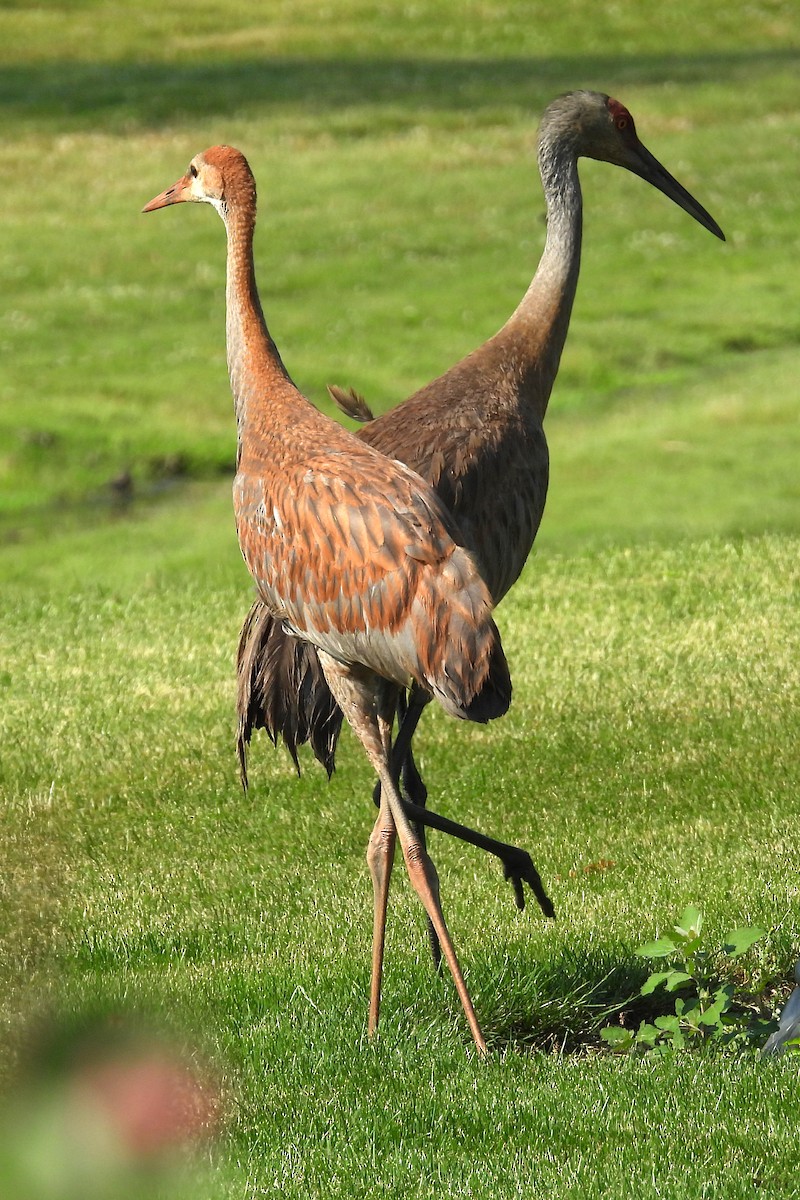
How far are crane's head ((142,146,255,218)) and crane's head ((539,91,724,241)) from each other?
3.93 feet

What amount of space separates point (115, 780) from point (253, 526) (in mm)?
3521

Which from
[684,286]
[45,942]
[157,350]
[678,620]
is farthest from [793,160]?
[45,942]

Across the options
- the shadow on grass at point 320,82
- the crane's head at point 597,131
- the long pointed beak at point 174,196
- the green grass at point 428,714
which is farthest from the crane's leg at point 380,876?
the shadow on grass at point 320,82

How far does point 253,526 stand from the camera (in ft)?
15.4

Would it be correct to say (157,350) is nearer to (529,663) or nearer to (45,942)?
(529,663)

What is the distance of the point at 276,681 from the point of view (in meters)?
5.56

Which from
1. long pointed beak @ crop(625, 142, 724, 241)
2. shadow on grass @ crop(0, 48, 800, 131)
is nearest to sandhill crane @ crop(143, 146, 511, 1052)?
long pointed beak @ crop(625, 142, 724, 241)

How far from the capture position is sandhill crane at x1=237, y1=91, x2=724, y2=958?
16.5 feet

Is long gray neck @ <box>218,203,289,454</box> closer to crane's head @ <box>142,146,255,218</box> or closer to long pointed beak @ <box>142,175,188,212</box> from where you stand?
crane's head @ <box>142,146,255,218</box>

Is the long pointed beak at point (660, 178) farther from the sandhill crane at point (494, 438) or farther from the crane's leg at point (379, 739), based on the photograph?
the crane's leg at point (379, 739)

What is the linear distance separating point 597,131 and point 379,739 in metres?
2.72

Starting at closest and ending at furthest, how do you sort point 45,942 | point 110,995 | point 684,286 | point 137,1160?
point 137,1160 < point 45,942 < point 110,995 < point 684,286

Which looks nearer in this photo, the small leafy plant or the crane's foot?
the small leafy plant

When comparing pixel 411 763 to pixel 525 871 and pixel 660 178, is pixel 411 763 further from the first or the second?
pixel 660 178
